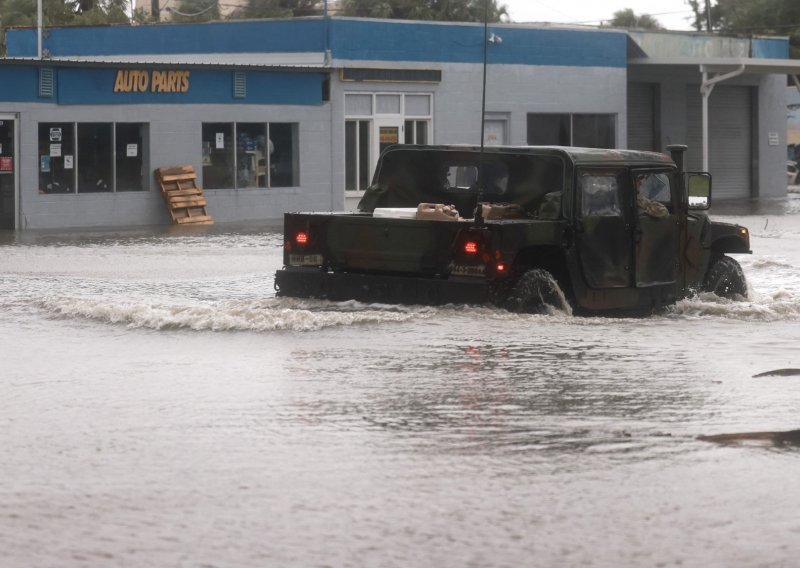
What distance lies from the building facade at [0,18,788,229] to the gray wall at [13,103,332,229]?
0.11 feet

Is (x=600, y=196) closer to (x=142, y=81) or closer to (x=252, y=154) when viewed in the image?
(x=142, y=81)

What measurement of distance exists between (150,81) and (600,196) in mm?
20380

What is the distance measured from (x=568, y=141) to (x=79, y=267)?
23.9 metres

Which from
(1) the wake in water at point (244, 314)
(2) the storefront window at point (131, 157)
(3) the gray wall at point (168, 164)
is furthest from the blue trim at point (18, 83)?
(1) the wake in water at point (244, 314)

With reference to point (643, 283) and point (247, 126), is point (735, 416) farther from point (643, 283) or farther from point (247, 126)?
point (247, 126)

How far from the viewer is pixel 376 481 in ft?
23.6

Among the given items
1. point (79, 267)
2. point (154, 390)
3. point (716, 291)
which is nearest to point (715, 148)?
point (79, 267)

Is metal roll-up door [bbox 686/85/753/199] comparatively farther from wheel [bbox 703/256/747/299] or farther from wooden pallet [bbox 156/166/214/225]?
wheel [bbox 703/256/747/299]

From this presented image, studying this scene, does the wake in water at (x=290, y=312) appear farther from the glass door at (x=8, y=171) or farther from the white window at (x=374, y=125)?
the white window at (x=374, y=125)

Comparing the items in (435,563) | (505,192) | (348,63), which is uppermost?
(348,63)

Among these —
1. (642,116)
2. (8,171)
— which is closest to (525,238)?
(8,171)

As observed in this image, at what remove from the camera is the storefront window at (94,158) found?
103ft

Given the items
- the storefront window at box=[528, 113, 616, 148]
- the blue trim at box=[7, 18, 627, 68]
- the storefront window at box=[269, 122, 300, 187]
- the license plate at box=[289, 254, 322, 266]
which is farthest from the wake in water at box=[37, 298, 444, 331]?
the storefront window at box=[528, 113, 616, 148]

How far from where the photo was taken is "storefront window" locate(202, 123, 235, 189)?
3403 centimetres
